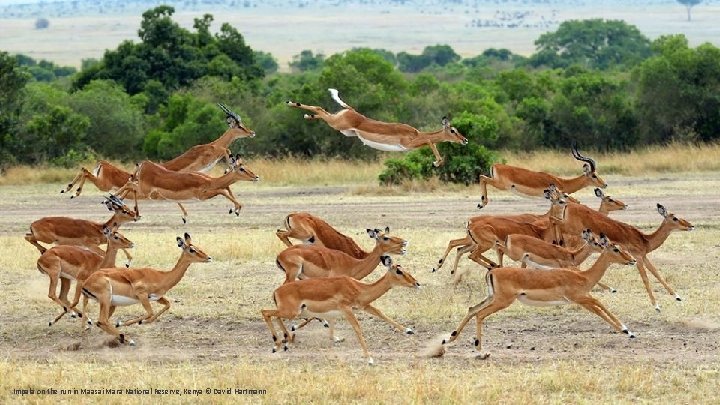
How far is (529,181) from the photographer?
16016 mm

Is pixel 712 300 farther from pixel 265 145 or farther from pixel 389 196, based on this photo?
pixel 265 145

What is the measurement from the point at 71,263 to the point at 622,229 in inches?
215

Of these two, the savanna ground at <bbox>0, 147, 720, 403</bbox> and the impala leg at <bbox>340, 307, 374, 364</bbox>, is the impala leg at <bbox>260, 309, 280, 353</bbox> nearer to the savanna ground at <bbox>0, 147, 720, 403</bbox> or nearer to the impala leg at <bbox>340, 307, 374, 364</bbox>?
the savanna ground at <bbox>0, 147, 720, 403</bbox>

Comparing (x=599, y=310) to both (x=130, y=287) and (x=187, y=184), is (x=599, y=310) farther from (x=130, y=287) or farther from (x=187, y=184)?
(x=187, y=184)

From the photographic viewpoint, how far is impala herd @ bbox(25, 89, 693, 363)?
11234 mm

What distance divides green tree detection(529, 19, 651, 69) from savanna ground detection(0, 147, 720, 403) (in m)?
54.9

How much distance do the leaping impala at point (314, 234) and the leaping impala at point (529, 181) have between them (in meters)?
2.82

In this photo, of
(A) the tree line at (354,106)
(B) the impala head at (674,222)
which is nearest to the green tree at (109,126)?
(A) the tree line at (354,106)

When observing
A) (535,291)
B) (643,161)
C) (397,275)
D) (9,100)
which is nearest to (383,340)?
(397,275)

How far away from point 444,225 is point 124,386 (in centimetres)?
915

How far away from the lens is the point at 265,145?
3162 cm

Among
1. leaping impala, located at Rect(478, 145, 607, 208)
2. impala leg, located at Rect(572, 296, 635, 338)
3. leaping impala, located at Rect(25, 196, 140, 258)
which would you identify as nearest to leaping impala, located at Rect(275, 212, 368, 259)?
leaping impala, located at Rect(25, 196, 140, 258)

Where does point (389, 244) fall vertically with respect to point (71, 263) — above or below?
above

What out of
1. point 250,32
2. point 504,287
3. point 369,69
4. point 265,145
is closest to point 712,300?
point 504,287
